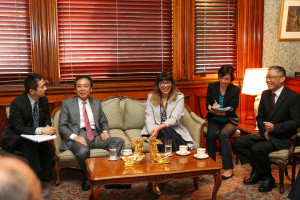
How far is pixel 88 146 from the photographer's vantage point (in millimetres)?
4113

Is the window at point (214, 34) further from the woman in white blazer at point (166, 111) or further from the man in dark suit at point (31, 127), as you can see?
the man in dark suit at point (31, 127)

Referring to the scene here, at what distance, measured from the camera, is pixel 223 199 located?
371cm

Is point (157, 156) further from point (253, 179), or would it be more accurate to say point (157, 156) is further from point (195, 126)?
point (253, 179)

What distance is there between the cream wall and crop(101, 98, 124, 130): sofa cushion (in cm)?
253

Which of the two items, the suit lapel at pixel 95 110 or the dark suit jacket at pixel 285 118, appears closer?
the dark suit jacket at pixel 285 118

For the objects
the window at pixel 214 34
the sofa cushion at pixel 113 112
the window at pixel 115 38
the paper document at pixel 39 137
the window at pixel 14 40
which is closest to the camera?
the paper document at pixel 39 137

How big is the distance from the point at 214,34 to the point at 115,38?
5.18 feet

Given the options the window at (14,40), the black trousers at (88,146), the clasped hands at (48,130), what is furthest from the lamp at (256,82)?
the window at (14,40)

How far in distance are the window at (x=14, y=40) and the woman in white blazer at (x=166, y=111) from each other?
6.04 feet

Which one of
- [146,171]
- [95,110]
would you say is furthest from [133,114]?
[146,171]

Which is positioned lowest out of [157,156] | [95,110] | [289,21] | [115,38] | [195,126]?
[157,156]

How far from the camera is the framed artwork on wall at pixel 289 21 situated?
535 centimetres

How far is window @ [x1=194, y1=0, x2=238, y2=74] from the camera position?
534 cm

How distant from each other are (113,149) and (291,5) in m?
3.75
